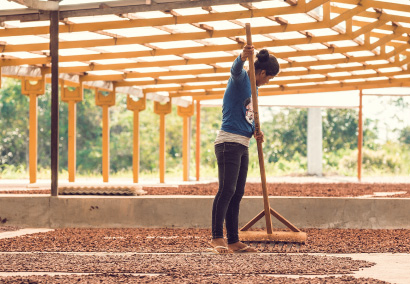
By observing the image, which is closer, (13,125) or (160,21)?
(160,21)

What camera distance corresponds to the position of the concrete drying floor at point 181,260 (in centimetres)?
495

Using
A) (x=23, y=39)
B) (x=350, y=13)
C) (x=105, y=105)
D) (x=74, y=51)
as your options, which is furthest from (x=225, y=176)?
(x=105, y=105)

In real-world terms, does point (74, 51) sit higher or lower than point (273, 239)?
higher

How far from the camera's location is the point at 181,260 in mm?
5781

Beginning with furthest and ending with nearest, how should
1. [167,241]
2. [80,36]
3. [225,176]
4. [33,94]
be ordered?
[33,94]
[80,36]
[167,241]
[225,176]

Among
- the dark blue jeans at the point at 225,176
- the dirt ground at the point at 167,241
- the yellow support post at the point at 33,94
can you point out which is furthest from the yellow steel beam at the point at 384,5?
the yellow support post at the point at 33,94

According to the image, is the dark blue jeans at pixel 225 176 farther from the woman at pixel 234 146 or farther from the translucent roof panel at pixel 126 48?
the translucent roof panel at pixel 126 48

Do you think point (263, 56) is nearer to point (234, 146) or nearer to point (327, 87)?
point (234, 146)

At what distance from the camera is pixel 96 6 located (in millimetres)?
9555

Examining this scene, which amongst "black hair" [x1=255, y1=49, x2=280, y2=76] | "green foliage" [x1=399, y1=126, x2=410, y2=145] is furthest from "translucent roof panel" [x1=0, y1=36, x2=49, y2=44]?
"green foliage" [x1=399, y1=126, x2=410, y2=145]

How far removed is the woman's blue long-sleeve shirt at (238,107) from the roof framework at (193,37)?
2.74m

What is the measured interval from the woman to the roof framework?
2.75m

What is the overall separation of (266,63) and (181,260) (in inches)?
72.0

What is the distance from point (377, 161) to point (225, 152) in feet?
97.2
